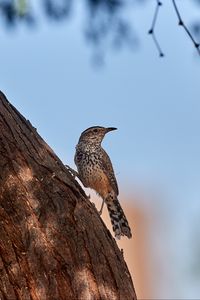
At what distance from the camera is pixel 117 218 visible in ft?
19.8

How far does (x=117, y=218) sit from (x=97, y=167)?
519 mm

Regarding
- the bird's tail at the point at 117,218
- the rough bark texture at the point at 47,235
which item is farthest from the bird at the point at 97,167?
the rough bark texture at the point at 47,235

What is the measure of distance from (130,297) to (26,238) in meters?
0.50

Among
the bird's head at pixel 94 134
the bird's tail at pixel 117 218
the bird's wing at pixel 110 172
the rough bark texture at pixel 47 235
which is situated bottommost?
the rough bark texture at pixel 47 235

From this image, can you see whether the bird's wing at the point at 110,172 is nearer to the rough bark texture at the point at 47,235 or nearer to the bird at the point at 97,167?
the bird at the point at 97,167

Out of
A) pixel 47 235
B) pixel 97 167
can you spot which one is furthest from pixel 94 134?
pixel 47 235

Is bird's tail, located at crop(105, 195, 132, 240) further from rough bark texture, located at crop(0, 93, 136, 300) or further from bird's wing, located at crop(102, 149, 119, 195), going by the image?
rough bark texture, located at crop(0, 93, 136, 300)

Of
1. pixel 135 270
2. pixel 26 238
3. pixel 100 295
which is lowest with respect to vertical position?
pixel 100 295

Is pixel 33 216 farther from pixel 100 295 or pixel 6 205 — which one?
pixel 100 295

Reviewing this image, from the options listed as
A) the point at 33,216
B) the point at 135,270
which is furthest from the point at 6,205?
the point at 135,270

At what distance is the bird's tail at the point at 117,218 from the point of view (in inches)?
231

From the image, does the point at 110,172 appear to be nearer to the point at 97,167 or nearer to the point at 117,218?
the point at 97,167

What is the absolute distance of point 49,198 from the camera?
12.3ft

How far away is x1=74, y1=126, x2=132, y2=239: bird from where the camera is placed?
6.38m
